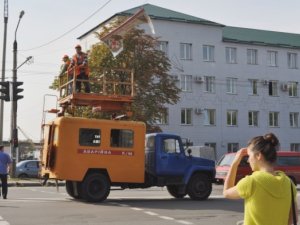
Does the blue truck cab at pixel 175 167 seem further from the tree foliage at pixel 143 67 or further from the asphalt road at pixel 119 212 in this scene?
the tree foliage at pixel 143 67

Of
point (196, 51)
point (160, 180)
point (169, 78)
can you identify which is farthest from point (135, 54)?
point (160, 180)

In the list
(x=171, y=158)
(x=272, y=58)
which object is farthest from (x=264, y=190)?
(x=272, y=58)

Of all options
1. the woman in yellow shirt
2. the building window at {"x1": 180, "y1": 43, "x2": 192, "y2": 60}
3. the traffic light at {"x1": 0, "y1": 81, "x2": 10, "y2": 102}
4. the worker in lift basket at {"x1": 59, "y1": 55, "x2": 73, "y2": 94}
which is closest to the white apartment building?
the building window at {"x1": 180, "y1": 43, "x2": 192, "y2": 60}

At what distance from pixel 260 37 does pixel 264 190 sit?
52212 mm

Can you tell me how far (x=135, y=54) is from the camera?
1368 inches

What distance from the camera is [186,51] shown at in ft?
158

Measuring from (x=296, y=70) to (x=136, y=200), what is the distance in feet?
133

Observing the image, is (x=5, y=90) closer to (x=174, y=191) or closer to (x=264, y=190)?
(x=174, y=191)

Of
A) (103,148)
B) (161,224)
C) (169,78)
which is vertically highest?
(169,78)

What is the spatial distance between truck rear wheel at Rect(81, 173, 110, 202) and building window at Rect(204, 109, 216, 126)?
32.8 meters

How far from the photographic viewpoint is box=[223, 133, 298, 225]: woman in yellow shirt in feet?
13.0

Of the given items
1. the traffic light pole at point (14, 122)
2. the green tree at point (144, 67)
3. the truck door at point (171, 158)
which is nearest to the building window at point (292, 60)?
the green tree at point (144, 67)

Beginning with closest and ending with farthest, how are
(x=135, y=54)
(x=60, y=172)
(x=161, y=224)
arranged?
(x=161, y=224) < (x=60, y=172) < (x=135, y=54)

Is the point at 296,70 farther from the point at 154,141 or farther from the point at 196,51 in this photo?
the point at 154,141
